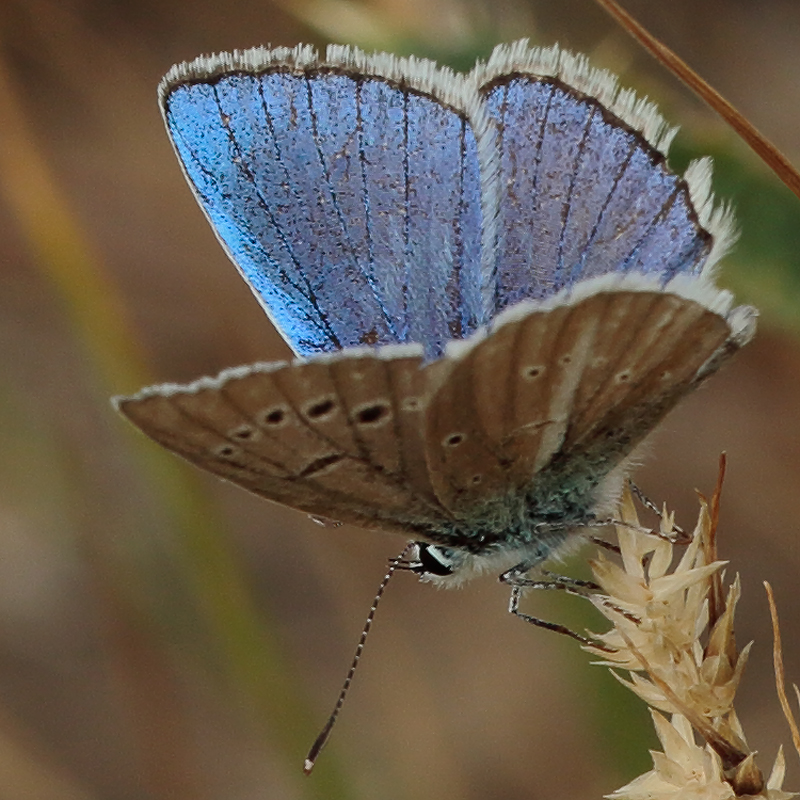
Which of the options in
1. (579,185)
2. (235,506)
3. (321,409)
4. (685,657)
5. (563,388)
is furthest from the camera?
(235,506)

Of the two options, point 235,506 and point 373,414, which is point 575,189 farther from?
point 235,506

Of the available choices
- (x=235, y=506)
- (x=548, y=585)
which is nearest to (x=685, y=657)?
(x=548, y=585)

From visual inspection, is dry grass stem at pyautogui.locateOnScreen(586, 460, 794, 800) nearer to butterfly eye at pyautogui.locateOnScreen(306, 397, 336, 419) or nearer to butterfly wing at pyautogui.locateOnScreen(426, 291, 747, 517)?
butterfly wing at pyautogui.locateOnScreen(426, 291, 747, 517)

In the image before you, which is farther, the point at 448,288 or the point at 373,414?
the point at 448,288

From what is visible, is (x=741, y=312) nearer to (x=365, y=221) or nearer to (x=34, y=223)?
(x=365, y=221)

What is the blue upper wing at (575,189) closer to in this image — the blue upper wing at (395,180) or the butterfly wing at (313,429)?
the blue upper wing at (395,180)

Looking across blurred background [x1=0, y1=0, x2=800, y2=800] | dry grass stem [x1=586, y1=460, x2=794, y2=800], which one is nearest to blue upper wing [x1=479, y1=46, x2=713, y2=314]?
blurred background [x1=0, y1=0, x2=800, y2=800]

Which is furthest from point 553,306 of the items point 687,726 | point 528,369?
point 687,726

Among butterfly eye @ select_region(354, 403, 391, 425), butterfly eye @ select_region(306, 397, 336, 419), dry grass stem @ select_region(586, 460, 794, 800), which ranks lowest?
dry grass stem @ select_region(586, 460, 794, 800)
